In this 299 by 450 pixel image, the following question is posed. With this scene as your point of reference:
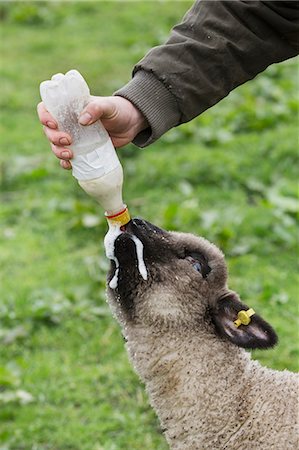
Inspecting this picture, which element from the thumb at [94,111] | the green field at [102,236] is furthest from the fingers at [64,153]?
the green field at [102,236]

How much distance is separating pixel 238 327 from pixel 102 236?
11.1ft

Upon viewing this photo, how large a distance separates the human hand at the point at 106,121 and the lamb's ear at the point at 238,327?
68 cm

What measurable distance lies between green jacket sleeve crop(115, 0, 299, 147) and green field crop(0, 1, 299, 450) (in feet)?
5.61

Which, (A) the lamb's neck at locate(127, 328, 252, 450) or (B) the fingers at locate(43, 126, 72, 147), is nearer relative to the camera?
(B) the fingers at locate(43, 126, 72, 147)

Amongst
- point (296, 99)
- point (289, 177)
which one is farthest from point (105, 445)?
point (296, 99)

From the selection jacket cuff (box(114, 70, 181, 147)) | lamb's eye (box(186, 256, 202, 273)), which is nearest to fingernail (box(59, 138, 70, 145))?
jacket cuff (box(114, 70, 181, 147))

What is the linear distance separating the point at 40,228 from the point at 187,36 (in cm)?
362

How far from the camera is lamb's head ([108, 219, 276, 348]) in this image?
3506 mm

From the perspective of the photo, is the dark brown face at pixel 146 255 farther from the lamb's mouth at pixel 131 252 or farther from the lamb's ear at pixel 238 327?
the lamb's ear at pixel 238 327

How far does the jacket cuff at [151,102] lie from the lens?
3592 mm

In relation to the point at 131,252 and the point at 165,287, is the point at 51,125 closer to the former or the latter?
the point at 131,252

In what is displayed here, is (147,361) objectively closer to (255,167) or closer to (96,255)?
(96,255)

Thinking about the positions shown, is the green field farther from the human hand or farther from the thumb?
the thumb

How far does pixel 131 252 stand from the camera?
351 cm
